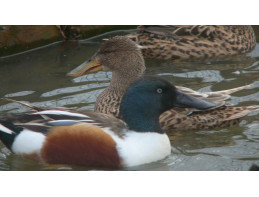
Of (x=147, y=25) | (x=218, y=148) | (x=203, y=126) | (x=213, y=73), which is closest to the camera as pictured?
(x=218, y=148)

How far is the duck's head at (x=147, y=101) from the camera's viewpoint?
18.9ft

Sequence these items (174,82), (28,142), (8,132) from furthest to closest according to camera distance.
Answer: (174,82) → (8,132) → (28,142)

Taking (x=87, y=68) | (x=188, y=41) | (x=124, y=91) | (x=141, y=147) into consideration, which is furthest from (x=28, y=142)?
(x=188, y=41)

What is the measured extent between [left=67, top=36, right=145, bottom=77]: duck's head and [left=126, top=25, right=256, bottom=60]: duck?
1.70m

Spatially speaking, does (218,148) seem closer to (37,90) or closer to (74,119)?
(74,119)

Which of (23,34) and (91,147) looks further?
(23,34)

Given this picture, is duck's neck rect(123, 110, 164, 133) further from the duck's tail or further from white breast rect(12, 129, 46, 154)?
the duck's tail

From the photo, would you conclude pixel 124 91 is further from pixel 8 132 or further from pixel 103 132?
pixel 8 132

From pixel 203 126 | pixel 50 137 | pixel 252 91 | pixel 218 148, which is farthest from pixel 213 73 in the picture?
pixel 50 137

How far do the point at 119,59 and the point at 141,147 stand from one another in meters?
2.21

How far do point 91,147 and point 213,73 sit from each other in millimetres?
3551

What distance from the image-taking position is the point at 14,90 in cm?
793

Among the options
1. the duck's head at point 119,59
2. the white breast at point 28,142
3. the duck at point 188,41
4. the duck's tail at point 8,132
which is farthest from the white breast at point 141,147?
the duck at point 188,41

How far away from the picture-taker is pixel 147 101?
19.1 feet
